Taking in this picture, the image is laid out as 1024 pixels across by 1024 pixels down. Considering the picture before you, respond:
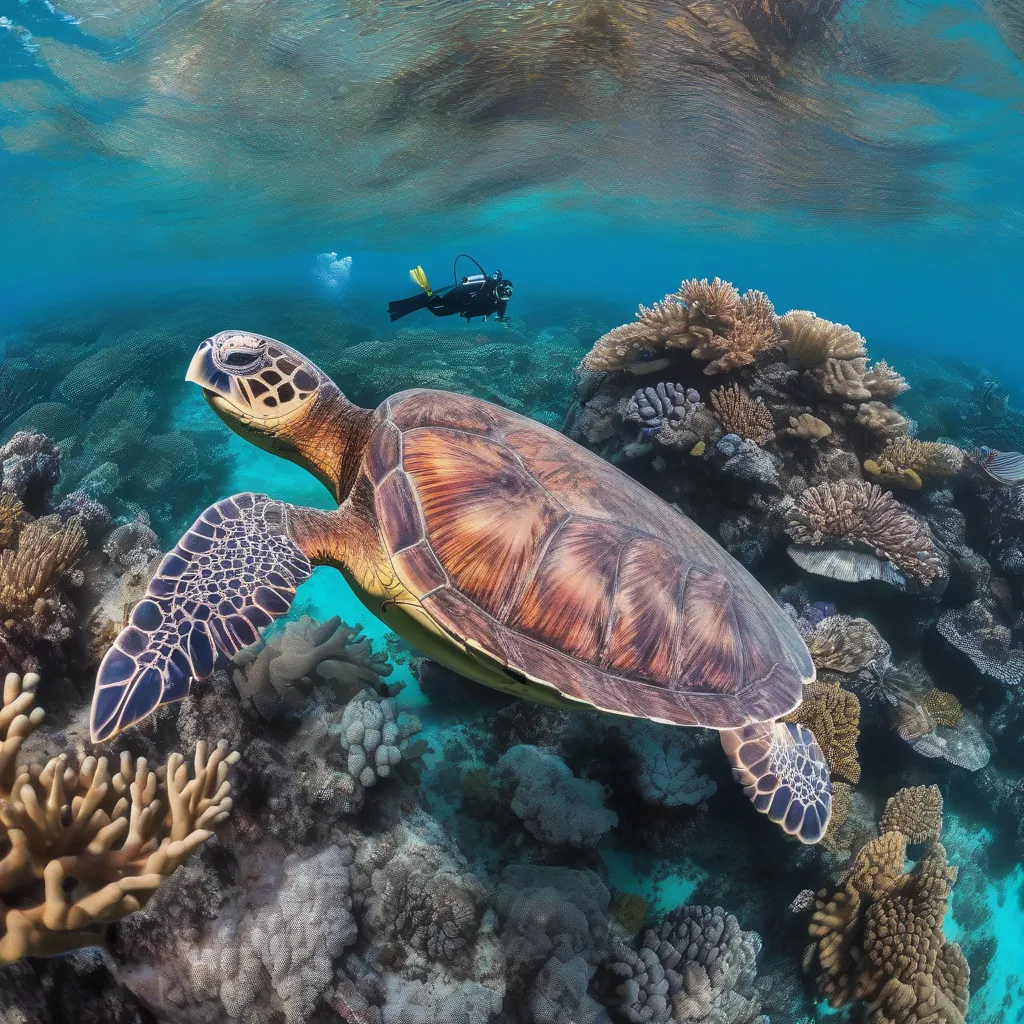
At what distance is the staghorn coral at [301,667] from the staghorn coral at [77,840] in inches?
32.8

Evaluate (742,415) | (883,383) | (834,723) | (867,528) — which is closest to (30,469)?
(742,415)

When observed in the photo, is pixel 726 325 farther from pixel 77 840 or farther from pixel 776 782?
pixel 77 840

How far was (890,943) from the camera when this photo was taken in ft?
11.1

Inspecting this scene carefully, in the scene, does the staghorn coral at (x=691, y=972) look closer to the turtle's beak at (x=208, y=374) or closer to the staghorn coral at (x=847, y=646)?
the staghorn coral at (x=847, y=646)

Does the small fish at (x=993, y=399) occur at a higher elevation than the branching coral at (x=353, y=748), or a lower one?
lower

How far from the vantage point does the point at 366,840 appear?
275 centimetres

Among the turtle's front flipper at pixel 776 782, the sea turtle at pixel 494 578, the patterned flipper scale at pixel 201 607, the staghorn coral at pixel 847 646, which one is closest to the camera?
the patterned flipper scale at pixel 201 607

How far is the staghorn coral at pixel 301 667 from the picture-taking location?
111 inches

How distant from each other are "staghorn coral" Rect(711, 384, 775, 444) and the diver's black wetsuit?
2.24 metres

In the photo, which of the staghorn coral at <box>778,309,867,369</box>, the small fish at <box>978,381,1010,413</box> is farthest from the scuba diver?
the small fish at <box>978,381,1010,413</box>

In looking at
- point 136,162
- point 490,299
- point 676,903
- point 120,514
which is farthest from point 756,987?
point 136,162

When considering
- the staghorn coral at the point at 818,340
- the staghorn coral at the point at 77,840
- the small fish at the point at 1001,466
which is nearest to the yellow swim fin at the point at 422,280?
the staghorn coral at the point at 818,340

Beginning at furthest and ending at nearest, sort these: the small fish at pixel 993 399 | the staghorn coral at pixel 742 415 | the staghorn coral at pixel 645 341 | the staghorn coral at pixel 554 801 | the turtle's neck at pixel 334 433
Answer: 1. the small fish at pixel 993 399
2. the staghorn coral at pixel 645 341
3. the staghorn coral at pixel 742 415
4. the staghorn coral at pixel 554 801
5. the turtle's neck at pixel 334 433

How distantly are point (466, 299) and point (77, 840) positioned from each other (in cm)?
484
